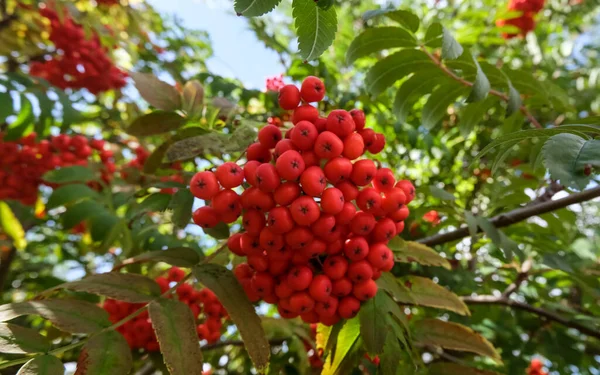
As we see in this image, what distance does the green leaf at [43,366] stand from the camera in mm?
1073

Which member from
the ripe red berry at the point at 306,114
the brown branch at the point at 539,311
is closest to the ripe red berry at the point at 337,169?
the ripe red berry at the point at 306,114

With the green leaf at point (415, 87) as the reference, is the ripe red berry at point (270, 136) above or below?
below

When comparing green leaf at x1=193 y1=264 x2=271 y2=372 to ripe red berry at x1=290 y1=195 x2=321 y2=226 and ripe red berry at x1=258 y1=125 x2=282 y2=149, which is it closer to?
ripe red berry at x1=290 y1=195 x2=321 y2=226

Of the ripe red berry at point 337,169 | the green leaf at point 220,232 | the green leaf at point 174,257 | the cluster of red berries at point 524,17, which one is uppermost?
the cluster of red berries at point 524,17

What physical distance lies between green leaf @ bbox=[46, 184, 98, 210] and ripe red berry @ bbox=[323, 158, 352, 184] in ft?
5.76

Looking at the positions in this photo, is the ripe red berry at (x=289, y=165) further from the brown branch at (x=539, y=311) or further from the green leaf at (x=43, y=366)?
the brown branch at (x=539, y=311)

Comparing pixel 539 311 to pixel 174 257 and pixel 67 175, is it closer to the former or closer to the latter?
pixel 174 257

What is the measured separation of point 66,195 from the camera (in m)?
2.41

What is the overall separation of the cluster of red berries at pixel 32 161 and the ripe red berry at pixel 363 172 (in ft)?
8.01

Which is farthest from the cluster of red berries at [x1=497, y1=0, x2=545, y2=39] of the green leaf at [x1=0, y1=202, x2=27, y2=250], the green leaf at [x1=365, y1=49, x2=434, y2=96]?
the green leaf at [x1=0, y1=202, x2=27, y2=250]

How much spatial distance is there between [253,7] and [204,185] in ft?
1.84

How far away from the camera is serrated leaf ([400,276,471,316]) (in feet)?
5.12

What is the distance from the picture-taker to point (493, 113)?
3.36 metres

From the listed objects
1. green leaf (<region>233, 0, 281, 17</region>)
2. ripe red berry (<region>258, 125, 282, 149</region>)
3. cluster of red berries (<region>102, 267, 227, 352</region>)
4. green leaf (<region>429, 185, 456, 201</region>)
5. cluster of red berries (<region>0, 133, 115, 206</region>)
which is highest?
green leaf (<region>233, 0, 281, 17</region>)
